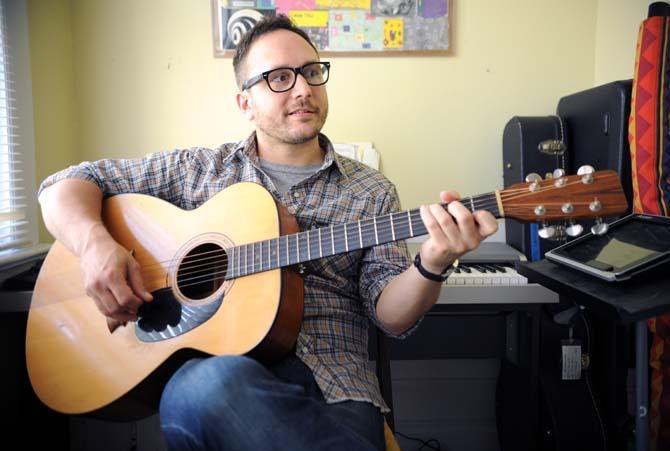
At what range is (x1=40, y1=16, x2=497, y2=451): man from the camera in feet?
2.74

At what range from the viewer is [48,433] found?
163cm

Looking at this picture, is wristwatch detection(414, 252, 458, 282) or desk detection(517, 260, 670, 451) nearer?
desk detection(517, 260, 670, 451)

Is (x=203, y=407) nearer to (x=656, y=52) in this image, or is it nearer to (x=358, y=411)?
(x=358, y=411)

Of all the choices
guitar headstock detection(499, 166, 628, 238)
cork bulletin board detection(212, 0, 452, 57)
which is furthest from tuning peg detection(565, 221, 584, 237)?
cork bulletin board detection(212, 0, 452, 57)

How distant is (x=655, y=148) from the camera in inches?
50.1

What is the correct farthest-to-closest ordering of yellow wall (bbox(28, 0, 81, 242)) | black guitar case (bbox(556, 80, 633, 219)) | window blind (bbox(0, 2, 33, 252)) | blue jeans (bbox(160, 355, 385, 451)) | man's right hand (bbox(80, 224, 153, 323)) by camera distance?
yellow wall (bbox(28, 0, 81, 242)) < window blind (bbox(0, 2, 33, 252)) < black guitar case (bbox(556, 80, 633, 219)) < man's right hand (bbox(80, 224, 153, 323)) < blue jeans (bbox(160, 355, 385, 451))

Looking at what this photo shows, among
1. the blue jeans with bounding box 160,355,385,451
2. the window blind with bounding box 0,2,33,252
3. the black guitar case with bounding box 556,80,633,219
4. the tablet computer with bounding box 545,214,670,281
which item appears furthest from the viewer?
the window blind with bounding box 0,2,33,252

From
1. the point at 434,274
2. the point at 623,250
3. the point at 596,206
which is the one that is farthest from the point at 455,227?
the point at 623,250

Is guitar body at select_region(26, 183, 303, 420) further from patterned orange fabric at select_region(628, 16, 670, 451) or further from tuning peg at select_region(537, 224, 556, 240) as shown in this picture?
patterned orange fabric at select_region(628, 16, 670, 451)

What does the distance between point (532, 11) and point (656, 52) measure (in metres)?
0.73

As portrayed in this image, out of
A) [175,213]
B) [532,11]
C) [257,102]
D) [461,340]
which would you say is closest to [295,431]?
[175,213]

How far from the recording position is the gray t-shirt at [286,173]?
1293 millimetres

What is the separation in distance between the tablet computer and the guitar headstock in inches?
5.7

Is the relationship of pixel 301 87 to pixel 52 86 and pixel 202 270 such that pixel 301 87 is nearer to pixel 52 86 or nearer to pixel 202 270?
pixel 202 270
